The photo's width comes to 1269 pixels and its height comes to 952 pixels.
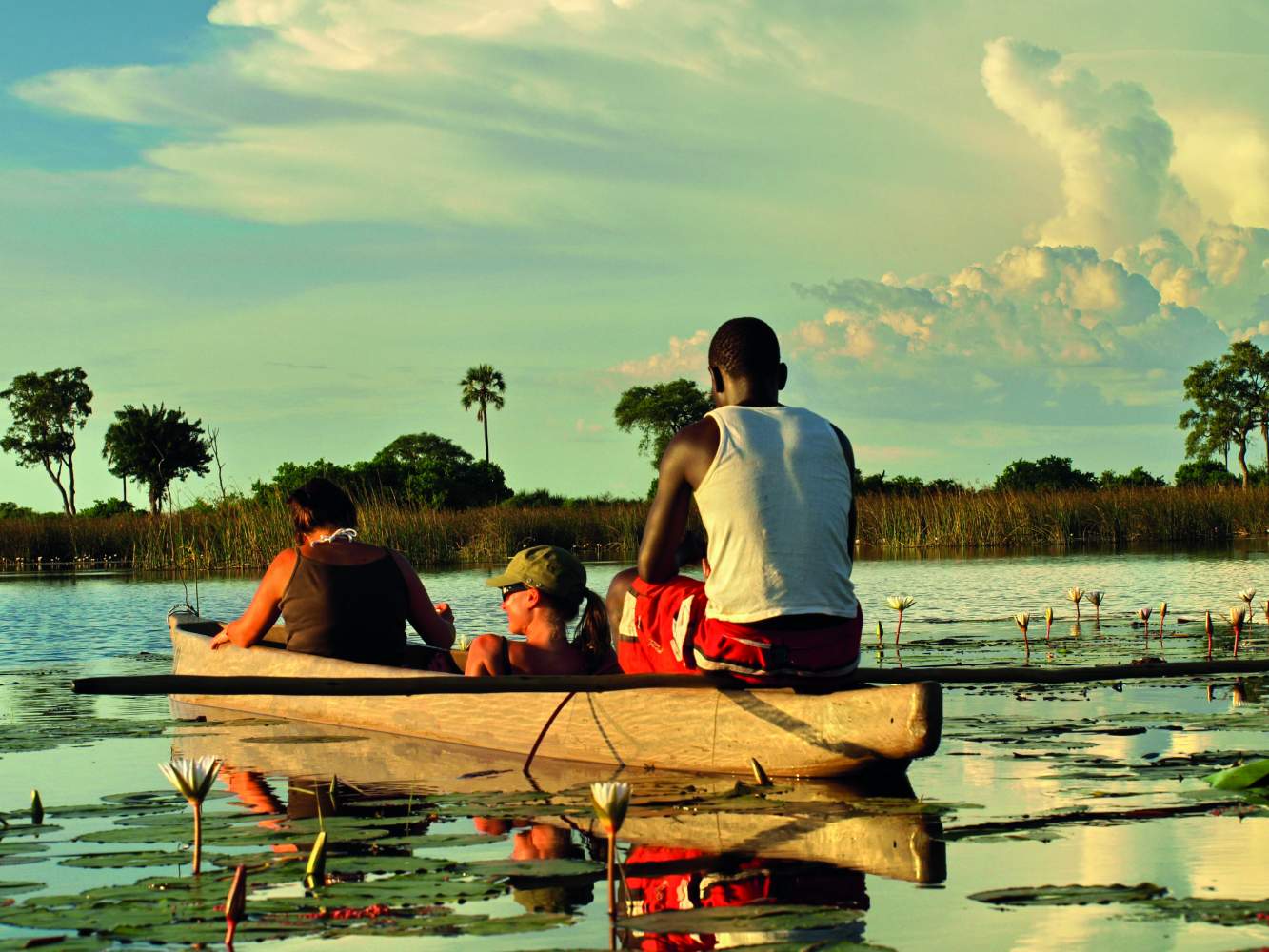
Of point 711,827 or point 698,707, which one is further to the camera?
point 698,707

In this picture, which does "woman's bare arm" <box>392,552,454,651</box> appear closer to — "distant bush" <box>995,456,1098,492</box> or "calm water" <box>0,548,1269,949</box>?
"calm water" <box>0,548,1269,949</box>

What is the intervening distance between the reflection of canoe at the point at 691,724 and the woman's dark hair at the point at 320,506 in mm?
676

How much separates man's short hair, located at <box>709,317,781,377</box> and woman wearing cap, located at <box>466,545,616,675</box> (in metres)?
1.28

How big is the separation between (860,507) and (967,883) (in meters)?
30.2

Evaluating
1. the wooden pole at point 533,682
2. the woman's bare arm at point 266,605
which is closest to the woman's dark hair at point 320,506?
the woman's bare arm at point 266,605

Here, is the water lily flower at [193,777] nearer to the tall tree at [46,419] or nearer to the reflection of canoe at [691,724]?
the reflection of canoe at [691,724]

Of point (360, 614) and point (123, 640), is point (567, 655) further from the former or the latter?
point (123, 640)

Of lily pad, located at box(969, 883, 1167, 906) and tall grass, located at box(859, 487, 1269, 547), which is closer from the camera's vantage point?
lily pad, located at box(969, 883, 1167, 906)

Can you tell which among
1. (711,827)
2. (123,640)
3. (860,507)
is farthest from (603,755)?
(860,507)

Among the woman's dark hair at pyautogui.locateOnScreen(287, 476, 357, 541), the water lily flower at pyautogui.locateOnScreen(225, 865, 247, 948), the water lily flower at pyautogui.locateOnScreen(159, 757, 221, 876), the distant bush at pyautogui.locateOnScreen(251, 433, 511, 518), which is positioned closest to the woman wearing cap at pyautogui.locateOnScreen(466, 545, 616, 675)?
the woman's dark hair at pyautogui.locateOnScreen(287, 476, 357, 541)

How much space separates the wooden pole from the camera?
543cm

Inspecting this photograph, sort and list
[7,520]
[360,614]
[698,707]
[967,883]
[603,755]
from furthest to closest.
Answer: [7,520] < [360,614] < [603,755] < [698,707] < [967,883]

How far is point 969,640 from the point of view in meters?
12.6

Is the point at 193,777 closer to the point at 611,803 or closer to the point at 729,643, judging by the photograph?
the point at 611,803
